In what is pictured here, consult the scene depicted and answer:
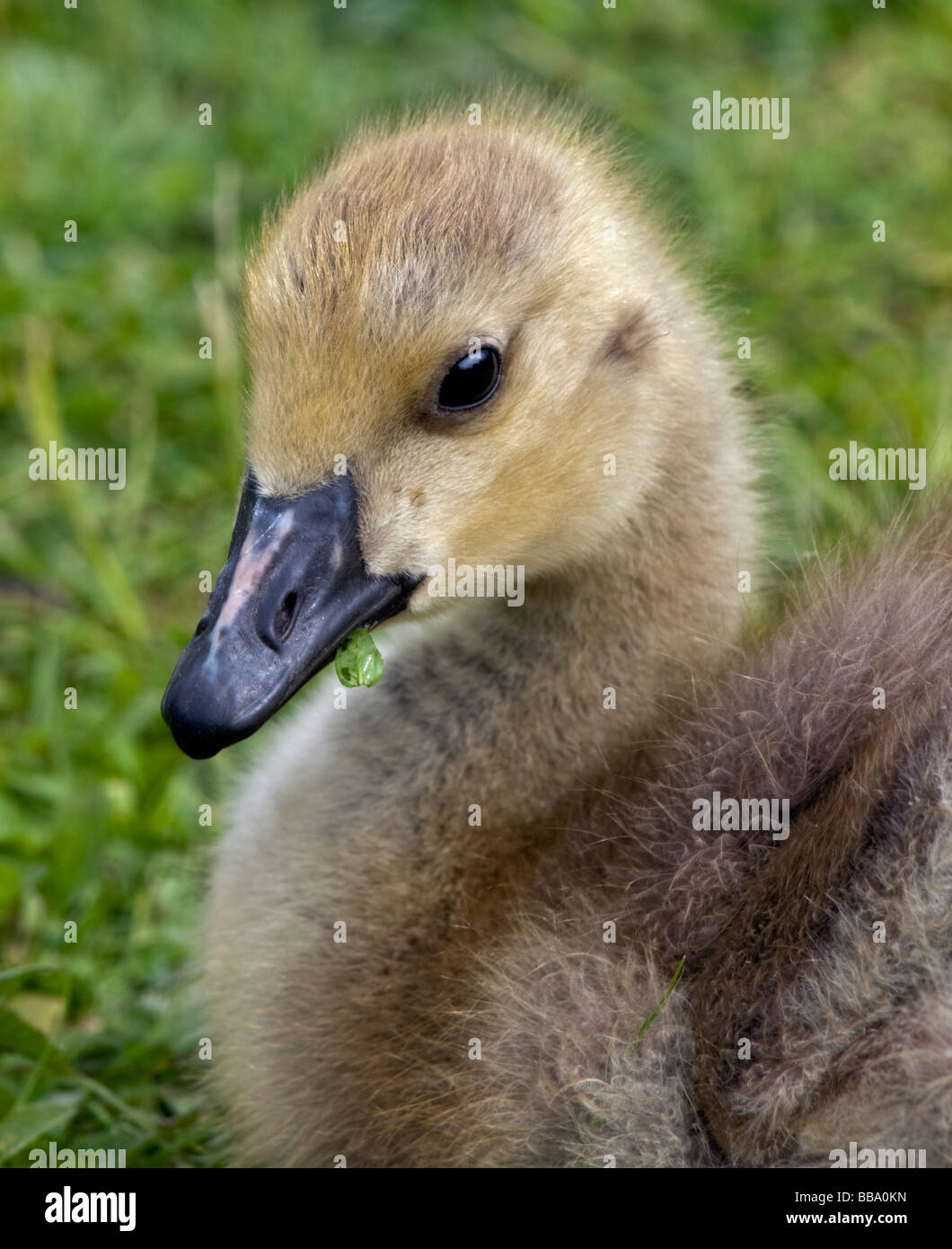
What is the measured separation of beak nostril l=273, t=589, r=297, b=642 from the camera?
1762 millimetres

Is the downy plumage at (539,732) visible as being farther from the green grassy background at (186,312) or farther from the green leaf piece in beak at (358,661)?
the green grassy background at (186,312)

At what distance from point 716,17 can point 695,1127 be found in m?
3.29

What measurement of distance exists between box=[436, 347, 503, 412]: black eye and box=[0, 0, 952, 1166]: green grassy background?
514 mm

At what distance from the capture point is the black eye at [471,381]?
1863 mm

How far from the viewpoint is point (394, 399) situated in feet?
6.03

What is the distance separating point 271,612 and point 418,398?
30 cm

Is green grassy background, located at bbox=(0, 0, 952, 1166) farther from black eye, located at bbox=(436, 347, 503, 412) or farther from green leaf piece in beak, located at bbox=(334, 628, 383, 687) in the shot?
green leaf piece in beak, located at bbox=(334, 628, 383, 687)

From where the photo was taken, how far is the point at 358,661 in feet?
6.20

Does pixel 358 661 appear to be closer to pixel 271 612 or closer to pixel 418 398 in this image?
pixel 271 612

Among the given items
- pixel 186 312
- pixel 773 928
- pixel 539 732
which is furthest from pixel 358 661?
pixel 186 312

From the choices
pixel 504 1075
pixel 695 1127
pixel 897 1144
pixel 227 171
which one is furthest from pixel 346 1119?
pixel 227 171

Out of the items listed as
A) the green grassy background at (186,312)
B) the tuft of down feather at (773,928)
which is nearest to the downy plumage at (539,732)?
the tuft of down feather at (773,928)

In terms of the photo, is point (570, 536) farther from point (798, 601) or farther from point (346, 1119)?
point (346, 1119)

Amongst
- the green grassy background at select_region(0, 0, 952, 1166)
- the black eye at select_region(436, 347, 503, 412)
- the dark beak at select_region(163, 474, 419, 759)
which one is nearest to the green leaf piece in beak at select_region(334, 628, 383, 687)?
the dark beak at select_region(163, 474, 419, 759)
